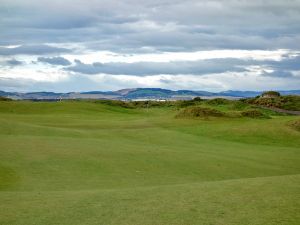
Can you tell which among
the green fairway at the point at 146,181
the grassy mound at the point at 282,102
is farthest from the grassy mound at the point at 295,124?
the grassy mound at the point at 282,102

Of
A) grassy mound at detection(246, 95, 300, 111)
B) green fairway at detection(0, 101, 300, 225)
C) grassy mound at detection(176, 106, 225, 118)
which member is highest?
grassy mound at detection(246, 95, 300, 111)

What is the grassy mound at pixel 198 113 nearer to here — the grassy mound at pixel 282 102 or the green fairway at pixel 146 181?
the green fairway at pixel 146 181

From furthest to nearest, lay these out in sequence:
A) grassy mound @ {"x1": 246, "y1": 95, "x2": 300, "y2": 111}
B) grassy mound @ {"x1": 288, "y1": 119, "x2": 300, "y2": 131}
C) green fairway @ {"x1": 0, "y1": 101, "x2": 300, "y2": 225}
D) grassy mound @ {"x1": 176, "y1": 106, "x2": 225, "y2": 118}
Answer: grassy mound @ {"x1": 246, "y1": 95, "x2": 300, "y2": 111} → grassy mound @ {"x1": 176, "y1": 106, "x2": 225, "y2": 118} → grassy mound @ {"x1": 288, "y1": 119, "x2": 300, "y2": 131} → green fairway @ {"x1": 0, "y1": 101, "x2": 300, "y2": 225}

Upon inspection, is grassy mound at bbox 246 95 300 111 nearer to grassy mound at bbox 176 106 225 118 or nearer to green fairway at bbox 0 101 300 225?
grassy mound at bbox 176 106 225 118

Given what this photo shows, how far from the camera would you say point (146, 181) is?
17.0m

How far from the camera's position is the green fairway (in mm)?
9898

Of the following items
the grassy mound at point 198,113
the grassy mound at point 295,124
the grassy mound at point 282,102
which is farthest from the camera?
the grassy mound at point 282,102

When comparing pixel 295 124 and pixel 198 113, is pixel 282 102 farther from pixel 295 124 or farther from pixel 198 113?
pixel 295 124

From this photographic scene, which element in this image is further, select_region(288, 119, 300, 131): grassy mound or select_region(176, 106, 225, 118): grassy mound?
select_region(176, 106, 225, 118): grassy mound

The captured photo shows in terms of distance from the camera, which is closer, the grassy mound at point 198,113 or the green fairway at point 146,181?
the green fairway at point 146,181

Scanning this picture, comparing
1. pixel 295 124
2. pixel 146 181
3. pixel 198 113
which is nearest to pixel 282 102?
pixel 198 113

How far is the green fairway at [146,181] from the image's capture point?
9.90m

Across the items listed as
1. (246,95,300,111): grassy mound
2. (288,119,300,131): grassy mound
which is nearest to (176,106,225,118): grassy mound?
(288,119,300,131): grassy mound

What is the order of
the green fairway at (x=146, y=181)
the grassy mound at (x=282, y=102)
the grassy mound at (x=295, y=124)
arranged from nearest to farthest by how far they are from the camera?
the green fairway at (x=146, y=181) < the grassy mound at (x=295, y=124) < the grassy mound at (x=282, y=102)
